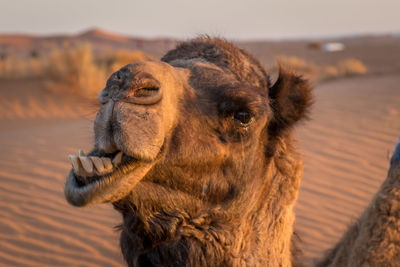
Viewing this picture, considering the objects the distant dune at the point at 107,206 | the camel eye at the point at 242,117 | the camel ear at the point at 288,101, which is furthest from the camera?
the distant dune at the point at 107,206

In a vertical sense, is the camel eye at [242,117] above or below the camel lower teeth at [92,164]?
above

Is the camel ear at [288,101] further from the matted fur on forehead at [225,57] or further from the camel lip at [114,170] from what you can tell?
the camel lip at [114,170]

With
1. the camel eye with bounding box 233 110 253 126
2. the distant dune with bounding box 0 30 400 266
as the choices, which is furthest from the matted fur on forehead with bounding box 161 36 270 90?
the distant dune with bounding box 0 30 400 266

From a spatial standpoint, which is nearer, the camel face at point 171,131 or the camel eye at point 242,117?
the camel face at point 171,131

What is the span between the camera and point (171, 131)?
1.89 m

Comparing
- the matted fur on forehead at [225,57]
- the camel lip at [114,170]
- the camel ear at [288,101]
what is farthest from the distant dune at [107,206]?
the camel ear at [288,101]

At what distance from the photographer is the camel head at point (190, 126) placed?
5.50 ft

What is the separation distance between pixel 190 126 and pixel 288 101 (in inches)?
27.9

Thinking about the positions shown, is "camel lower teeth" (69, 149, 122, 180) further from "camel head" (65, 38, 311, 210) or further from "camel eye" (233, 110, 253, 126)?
"camel eye" (233, 110, 253, 126)

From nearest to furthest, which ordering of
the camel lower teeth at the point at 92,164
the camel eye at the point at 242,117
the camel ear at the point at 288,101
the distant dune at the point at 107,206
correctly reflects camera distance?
the camel lower teeth at the point at 92,164
the camel eye at the point at 242,117
the camel ear at the point at 288,101
the distant dune at the point at 107,206

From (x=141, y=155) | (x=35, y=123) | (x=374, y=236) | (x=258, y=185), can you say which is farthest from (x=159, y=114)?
(x=35, y=123)

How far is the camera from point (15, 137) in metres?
10.1

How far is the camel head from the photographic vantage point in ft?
5.50

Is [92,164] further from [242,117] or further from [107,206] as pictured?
[107,206]
